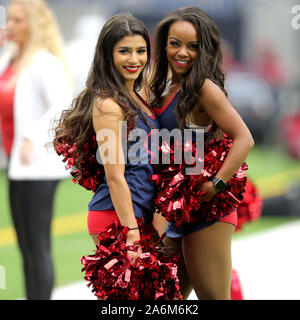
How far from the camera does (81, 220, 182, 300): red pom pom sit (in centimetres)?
286

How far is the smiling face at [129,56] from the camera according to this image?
9.82ft

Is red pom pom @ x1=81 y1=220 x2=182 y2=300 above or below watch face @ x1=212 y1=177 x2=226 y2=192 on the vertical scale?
below

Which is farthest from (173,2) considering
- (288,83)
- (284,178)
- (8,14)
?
(8,14)

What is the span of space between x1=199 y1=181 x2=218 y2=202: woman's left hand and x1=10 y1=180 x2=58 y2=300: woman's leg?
146 cm

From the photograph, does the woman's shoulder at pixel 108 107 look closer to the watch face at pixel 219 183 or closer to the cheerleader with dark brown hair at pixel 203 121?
the cheerleader with dark brown hair at pixel 203 121

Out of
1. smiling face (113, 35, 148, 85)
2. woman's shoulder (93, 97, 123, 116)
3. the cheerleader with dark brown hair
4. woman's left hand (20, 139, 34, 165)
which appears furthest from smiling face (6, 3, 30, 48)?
woman's shoulder (93, 97, 123, 116)

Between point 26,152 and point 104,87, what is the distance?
1311 mm

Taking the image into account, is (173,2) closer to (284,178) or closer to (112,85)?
(284,178)

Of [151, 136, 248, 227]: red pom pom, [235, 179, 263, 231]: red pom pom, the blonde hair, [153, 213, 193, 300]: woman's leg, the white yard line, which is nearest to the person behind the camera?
[151, 136, 248, 227]: red pom pom

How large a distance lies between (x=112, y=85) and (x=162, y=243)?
78cm

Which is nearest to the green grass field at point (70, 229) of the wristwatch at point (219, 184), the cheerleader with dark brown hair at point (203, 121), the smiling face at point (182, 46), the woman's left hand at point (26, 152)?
the woman's left hand at point (26, 152)

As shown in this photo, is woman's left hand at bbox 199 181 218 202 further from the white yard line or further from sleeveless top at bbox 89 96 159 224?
the white yard line

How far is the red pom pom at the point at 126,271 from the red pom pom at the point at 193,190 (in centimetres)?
16

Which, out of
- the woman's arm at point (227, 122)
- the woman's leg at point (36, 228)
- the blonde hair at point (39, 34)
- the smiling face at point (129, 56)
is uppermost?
the blonde hair at point (39, 34)
